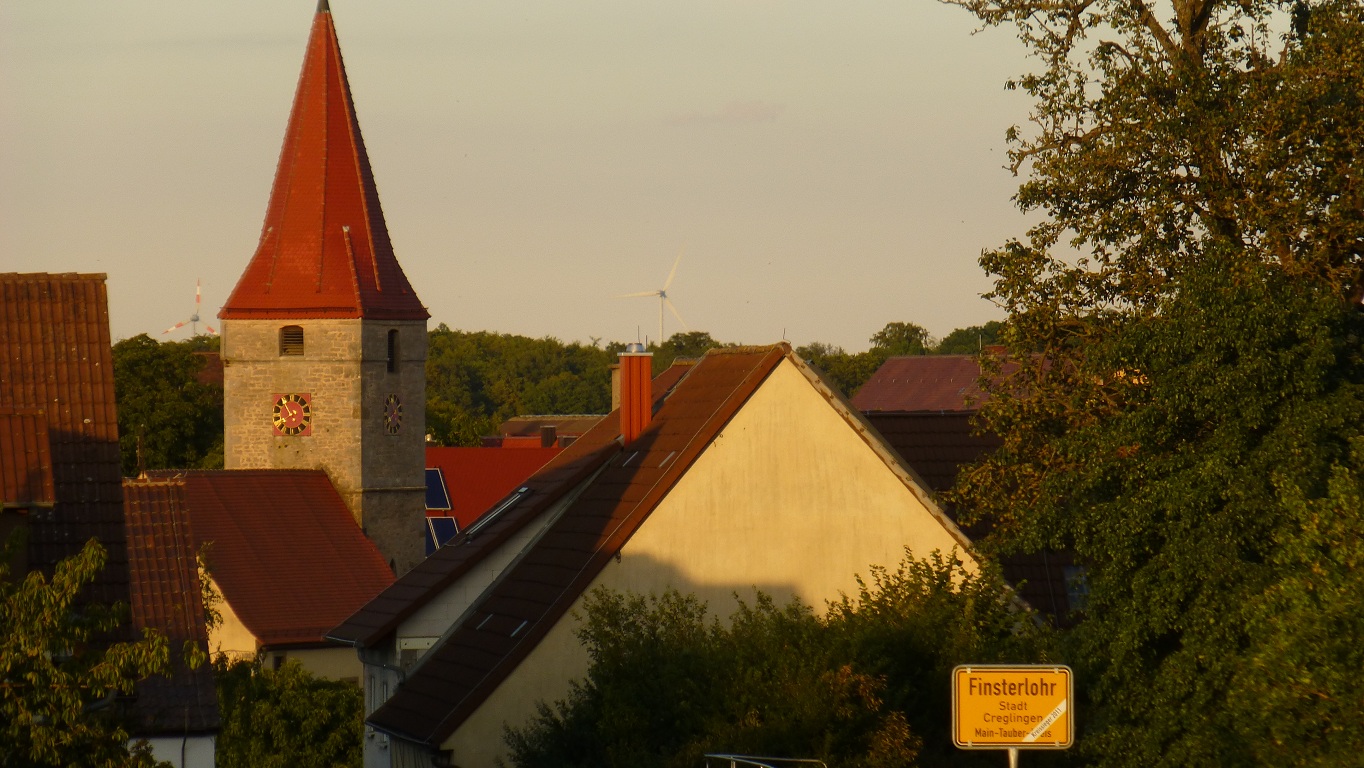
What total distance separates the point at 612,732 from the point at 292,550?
121ft

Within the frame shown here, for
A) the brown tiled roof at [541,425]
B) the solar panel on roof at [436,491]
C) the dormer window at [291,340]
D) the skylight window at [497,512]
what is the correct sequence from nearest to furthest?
1. the skylight window at [497,512]
2. the dormer window at [291,340]
3. the solar panel on roof at [436,491]
4. the brown tiled roof at [541,425]

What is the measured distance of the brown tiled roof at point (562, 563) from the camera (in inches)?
866

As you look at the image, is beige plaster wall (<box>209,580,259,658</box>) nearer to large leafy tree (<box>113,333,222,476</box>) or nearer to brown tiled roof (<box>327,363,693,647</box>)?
large leafy tree (<box>113,333,222,476</box>)

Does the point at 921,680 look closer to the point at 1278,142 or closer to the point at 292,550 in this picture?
the point at 1278,142

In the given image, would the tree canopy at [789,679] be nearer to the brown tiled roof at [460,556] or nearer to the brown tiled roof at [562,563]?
the brown tiled roof at [562,563]

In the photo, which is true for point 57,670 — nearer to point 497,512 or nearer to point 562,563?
point 562,563

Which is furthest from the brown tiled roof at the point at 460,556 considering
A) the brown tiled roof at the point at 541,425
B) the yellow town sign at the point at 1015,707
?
the brown tiled roof at the point at 541,425

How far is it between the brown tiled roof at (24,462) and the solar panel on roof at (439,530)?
48.6 m

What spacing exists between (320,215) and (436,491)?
13.0 metres

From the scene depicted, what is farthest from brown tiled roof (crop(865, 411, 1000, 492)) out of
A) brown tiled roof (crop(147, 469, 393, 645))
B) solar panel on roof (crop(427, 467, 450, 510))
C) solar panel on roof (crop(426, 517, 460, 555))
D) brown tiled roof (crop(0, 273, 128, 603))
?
solar panel on roof (crop(427, 467, 450, 510))

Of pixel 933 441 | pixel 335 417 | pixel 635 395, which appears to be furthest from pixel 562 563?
pixel 335 417

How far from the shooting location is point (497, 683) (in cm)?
2164

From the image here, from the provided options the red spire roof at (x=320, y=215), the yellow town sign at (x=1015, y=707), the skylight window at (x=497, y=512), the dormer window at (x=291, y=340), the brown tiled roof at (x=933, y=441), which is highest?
the red spire roof at (x=320, y=215)

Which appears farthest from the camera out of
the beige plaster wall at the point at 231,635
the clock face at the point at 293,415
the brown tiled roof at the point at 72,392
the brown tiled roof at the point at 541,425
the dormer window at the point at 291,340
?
the brown tiled roof at the point at 541,425
